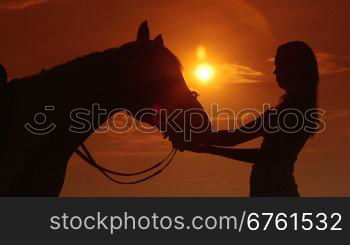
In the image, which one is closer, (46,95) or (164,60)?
(46,95)

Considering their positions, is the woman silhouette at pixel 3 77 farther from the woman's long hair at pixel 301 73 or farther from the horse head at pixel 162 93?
the woman's long hair at pixel 301 73

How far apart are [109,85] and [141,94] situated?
0.29 meters

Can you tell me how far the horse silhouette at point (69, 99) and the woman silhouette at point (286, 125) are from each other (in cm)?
65

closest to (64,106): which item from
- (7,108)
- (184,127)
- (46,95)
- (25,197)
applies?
(46,95)

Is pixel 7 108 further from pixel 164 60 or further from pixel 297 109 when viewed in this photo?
pixel 297 109

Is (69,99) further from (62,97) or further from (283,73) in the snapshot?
(283,73)

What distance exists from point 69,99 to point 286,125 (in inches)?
70.4

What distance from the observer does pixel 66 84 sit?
3990 millimetres

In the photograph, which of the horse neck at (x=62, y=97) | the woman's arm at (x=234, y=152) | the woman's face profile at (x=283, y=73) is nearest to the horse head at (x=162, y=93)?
the woman's arm at (x=234, y=152)

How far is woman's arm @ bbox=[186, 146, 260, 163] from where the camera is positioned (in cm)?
454

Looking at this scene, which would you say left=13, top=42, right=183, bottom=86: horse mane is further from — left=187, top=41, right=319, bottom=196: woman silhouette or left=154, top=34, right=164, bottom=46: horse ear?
left=187, top=41, right=319, bottom=196: woman silhouette

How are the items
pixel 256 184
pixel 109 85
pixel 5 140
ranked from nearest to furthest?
pixel 5 140 < pixel 109 85 < pixel 256 184

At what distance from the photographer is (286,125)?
4414mm

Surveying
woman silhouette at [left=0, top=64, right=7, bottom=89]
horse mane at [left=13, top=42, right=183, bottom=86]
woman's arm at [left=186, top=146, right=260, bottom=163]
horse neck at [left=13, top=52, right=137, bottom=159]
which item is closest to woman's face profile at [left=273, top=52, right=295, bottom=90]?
woman's arm at [left=186, top=146, right=260, bottom=163]
